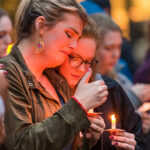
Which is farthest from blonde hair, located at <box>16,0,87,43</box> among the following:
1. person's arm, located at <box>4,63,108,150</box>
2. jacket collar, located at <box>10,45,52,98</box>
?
person's arm, located at <box>4,63,108,150</box>

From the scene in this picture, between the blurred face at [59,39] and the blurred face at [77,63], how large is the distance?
0.31 m

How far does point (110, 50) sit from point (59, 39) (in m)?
1.92

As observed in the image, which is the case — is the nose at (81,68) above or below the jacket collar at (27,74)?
below

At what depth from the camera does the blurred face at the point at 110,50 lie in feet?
13.9

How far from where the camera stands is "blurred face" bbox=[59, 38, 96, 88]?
292 centimetres

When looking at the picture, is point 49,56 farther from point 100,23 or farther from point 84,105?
point 100,23

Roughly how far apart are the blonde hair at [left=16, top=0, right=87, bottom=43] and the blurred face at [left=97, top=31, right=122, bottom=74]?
156cm

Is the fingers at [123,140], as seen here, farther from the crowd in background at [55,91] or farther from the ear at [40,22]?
the ear at [40,22]

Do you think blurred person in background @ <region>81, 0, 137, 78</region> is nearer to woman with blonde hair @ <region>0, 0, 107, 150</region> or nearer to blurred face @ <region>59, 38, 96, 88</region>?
blurred face @ <region>59, 38, 96, 88</region>

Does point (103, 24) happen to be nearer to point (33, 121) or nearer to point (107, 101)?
point (107, 101)

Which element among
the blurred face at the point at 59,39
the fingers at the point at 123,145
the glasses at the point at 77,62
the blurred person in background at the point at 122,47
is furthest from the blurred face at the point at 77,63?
the blurred person in background at the point at 122,47

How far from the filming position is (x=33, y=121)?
2.48 metres

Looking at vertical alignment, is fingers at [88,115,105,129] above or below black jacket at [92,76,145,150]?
above

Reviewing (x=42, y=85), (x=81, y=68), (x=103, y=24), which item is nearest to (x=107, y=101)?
(x=81, y=68)
